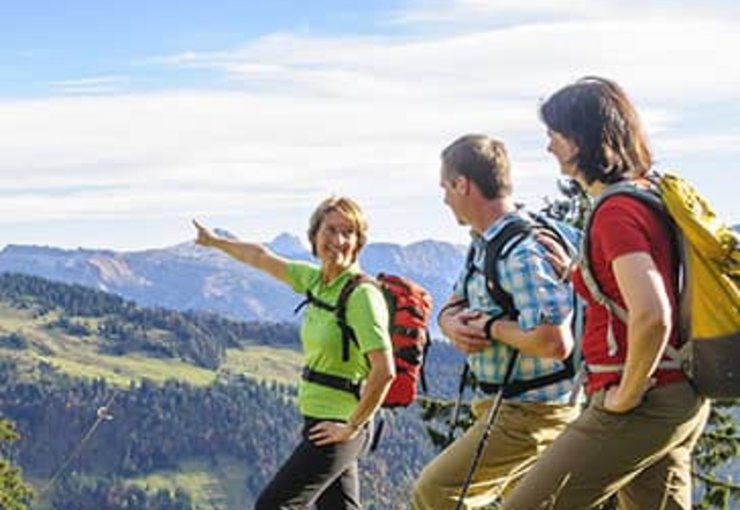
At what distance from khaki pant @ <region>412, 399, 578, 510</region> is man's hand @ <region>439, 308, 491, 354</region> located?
0.36m

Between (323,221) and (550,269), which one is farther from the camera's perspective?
(323,221)

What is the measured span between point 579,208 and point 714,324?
14.8 metres

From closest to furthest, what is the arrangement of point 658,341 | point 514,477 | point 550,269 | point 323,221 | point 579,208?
point 658,341, point 550,269, point 514,477, point 323,221, point 579,208

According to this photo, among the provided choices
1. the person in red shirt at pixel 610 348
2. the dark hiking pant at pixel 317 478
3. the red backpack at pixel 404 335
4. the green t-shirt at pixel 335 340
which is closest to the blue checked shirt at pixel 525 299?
the person in red shirt at pixel 610 348

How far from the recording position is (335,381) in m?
7.44

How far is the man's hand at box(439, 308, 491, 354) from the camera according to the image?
5.98 metres

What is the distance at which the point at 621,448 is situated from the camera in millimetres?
5125

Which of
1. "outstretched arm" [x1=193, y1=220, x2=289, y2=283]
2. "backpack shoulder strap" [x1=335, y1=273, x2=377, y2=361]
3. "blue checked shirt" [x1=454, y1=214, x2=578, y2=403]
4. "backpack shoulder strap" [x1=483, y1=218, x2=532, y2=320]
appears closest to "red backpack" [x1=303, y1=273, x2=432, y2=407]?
"backpack shoulder strap" [x1=335, y1=273, x2=377, y2=361]

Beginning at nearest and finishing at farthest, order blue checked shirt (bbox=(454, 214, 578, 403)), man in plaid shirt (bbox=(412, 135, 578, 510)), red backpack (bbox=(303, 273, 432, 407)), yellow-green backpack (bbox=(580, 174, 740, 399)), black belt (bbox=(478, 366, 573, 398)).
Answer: yellow-green backpack (bbox=(580, 174, 740, 399)) < blue checked shirt (bbox=(454, 214, 578, 403)) < man in plaid shirt (bbox=(412, 135, 578, 510)) < black belt (bbox=(478, 366, 573, 398)) < red backpack (bbox=(303, 273, 432, 407))

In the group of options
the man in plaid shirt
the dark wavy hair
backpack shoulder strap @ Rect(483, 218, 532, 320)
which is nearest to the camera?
the dark wavy hair

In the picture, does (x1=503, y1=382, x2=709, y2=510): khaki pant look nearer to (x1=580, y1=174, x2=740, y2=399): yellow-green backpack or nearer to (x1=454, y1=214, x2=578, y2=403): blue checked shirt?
(x1=580, y1=174, x2=740, y2=399): yellow-green backpack

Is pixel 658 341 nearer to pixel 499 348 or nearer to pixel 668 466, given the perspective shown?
pixel 668 466

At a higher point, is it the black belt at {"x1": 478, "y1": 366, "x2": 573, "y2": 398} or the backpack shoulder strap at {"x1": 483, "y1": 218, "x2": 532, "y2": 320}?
the backpack shoulder strap at {"x1": 483, "y1": 218, "x2": 532, "y2": 320}

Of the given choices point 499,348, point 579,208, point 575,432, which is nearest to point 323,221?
point 499,348
